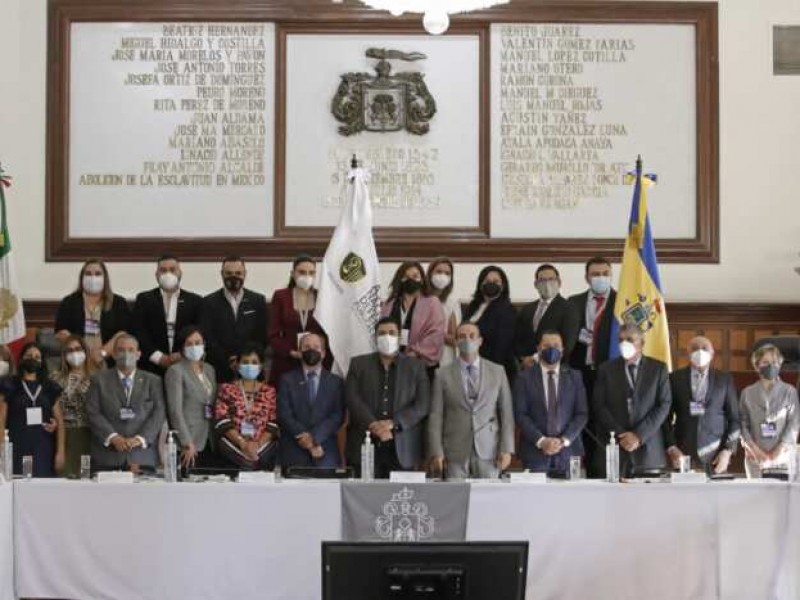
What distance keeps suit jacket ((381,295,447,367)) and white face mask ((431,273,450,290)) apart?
0.83 ft

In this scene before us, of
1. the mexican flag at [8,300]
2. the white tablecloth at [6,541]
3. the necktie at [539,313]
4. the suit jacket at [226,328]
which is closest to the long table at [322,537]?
the white tablecloth at [6,541]

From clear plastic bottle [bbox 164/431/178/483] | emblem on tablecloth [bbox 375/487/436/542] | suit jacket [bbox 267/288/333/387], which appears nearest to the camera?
emblem on tablecloth [bbox 375/487/436/542]

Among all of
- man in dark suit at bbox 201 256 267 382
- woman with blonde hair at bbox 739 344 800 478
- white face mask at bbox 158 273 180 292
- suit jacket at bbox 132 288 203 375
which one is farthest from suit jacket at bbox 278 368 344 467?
woman with blonde hair at bbox 739 344 800 478

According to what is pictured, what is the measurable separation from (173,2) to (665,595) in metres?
7.37

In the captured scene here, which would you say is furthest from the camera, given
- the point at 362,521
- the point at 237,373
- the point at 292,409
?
the point at 237,373

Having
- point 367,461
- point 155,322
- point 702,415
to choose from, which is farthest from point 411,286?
point 702,415

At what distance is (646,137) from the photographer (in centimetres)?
1234

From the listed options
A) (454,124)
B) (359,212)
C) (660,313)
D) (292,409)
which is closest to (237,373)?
(292,409)

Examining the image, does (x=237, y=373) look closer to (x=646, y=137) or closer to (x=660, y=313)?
(x=660, y=313)

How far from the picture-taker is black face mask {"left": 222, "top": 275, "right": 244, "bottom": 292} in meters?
9.68

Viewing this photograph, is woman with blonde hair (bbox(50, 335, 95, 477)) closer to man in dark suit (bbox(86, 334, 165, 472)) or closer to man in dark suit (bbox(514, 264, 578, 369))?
man in dark suit (bbox(86, 334, 165, 472))

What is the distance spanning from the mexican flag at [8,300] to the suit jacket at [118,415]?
7.81ft

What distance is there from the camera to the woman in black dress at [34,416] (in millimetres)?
8922

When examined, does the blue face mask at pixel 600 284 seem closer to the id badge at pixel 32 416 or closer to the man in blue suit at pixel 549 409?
the man in blue suit at pixel 549 409
